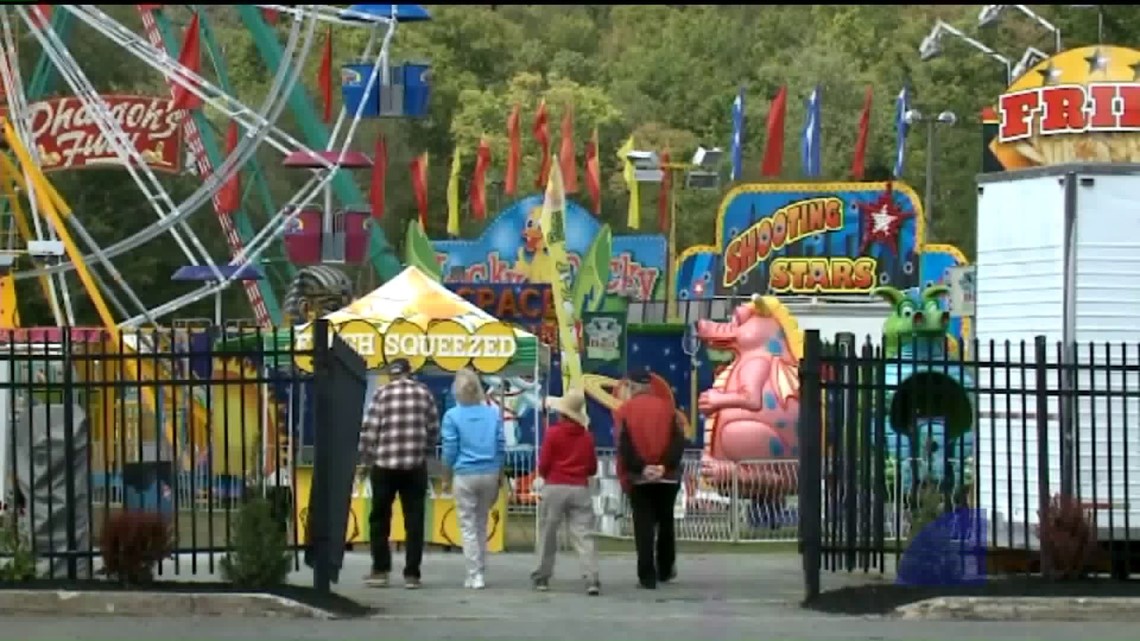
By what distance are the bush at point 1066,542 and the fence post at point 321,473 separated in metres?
5.06

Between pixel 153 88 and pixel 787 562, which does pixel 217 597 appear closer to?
pixel 787 562

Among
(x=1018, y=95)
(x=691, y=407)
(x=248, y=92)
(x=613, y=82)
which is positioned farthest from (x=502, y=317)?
(x=613, y=82)

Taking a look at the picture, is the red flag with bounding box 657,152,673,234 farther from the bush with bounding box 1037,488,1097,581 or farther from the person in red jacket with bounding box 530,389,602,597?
the bush with bounding box 1037,488,1097,581

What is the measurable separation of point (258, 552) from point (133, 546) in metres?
0.83

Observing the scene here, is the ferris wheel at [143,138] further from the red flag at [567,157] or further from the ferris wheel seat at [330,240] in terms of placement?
the red flag at [567,157]

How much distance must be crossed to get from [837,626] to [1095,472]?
2.79 m

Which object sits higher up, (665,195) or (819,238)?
(665,195)

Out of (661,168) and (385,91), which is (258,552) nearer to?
(385,91)

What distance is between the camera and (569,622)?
50.2ft

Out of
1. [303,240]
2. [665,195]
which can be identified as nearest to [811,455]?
[303,240]

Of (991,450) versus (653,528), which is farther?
(653,528)

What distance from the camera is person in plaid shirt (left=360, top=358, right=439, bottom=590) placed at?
18.0 m

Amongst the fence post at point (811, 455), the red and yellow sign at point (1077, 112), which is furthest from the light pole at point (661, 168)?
the fence post at point (811, 455)

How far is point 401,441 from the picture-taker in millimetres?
18000
